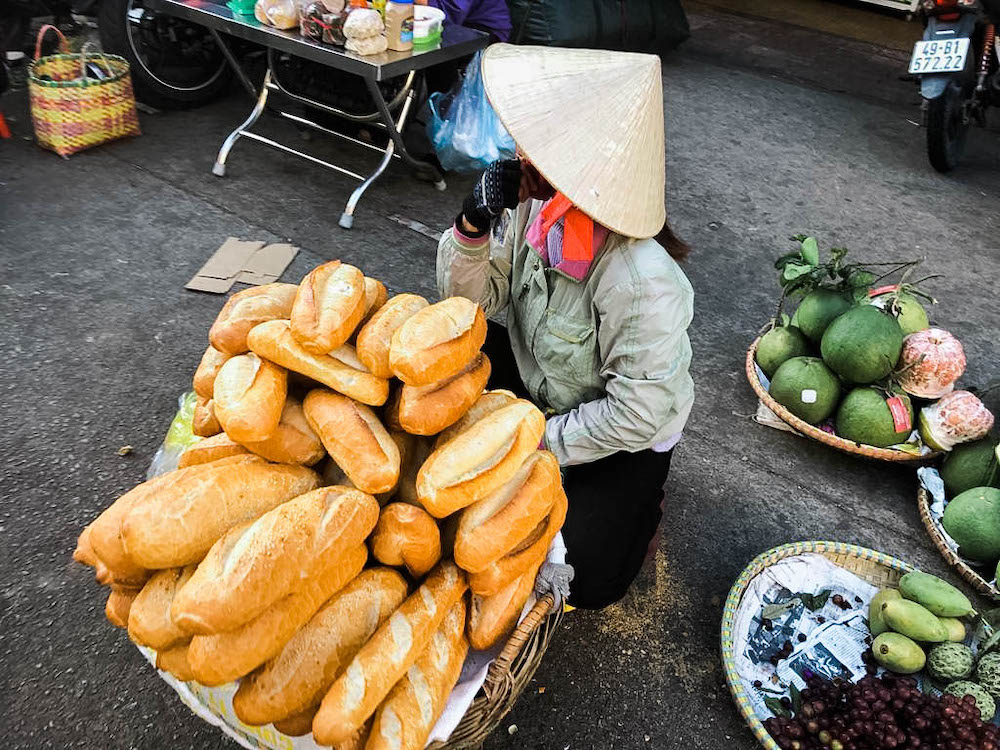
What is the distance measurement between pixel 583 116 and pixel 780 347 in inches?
68.6

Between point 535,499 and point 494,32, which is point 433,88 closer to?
point 494,32

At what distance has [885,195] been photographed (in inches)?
191

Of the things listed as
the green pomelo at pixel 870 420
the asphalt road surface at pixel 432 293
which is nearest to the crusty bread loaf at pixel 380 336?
the asphalt road surface at pixel 432 293

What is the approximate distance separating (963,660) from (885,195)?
12.6ft

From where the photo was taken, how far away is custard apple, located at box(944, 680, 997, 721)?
1812 millimetres

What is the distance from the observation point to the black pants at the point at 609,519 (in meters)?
1.89

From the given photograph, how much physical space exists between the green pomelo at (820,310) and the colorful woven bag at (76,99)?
405 cm

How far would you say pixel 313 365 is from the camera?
1.37 metres

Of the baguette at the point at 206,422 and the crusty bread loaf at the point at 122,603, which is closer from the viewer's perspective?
the crusty bread loaf at the point at 122,603

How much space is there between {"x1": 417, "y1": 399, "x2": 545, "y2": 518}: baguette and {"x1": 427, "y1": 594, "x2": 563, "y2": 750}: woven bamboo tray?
0.30 meters

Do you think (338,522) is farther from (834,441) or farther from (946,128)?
(946,128)

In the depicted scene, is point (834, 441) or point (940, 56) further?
point (940, 56)

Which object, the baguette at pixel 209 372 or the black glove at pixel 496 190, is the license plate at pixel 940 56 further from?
the baguette at pixel 209 372

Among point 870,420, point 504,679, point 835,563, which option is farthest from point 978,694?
point 504,679
